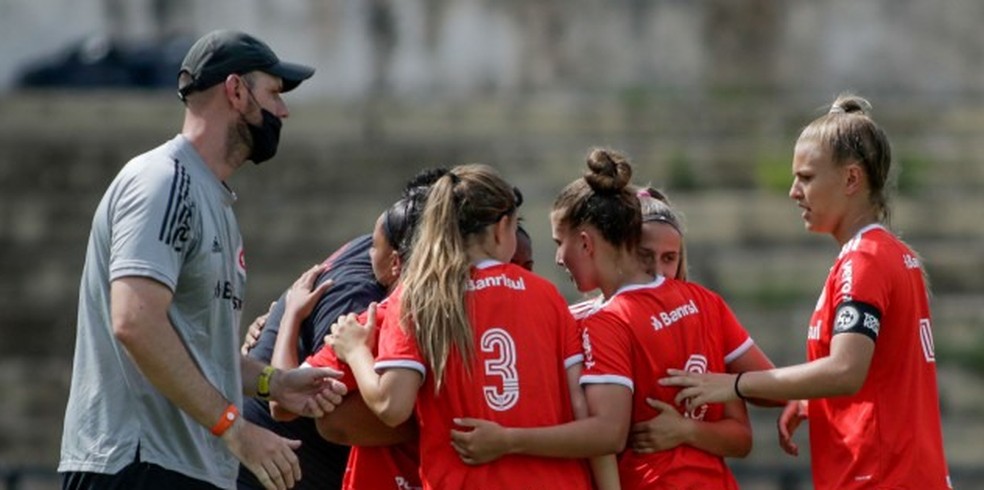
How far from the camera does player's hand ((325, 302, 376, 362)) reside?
17.0 ft

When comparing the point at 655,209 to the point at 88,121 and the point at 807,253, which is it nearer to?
the point at 807,253

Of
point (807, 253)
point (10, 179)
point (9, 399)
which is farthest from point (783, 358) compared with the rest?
point (10, 179)

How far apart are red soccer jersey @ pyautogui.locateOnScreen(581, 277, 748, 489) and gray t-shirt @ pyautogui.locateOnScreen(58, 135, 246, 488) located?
3.30 feet

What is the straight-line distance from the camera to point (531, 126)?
23828 mm

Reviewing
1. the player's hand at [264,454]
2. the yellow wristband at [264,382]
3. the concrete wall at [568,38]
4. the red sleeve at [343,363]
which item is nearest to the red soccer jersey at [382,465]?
the red sleeve at [343,363]

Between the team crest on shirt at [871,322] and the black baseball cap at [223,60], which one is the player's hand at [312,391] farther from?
the team crest on shirt at [871,322]

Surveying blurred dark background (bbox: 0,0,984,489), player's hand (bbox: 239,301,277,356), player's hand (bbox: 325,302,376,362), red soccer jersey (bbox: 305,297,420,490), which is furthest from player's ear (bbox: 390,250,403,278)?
blurred dark background (bbox: 0,0,984,489)

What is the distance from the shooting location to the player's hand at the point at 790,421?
5.55 m

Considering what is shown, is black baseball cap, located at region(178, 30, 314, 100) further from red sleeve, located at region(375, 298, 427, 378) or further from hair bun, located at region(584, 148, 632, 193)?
hair bun, located at region(584, 148, 632, 193)

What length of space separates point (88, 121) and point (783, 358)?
985 centimetres

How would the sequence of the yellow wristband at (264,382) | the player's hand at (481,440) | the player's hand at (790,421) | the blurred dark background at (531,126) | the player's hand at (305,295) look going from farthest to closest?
the blurred dark background at (531,126), the player's hand at (305,295), the player's hand at (790,421), the yellow wristband at (264,382), the player's hand at (481,440)

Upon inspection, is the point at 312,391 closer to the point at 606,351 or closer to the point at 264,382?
the point at 264,382

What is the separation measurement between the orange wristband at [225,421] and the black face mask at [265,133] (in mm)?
733

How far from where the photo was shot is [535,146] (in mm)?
22562
